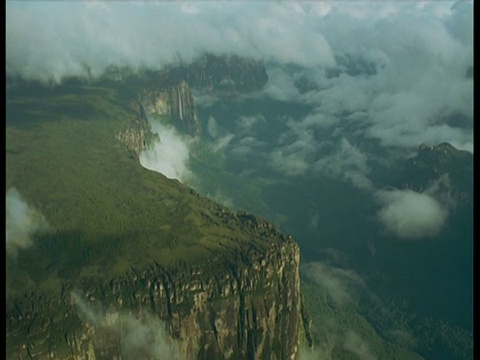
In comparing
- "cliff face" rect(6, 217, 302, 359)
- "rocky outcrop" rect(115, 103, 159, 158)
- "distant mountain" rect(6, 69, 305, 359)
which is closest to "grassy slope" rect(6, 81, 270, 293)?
"distant mountain" rect(6, 69, 305, 359)

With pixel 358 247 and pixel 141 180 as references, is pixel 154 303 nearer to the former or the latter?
pixel 141 180

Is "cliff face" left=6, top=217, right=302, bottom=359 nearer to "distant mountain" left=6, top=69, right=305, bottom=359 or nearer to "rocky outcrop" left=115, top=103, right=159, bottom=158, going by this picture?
"distant mountain" left=6, top=69, right=305, bottom=359

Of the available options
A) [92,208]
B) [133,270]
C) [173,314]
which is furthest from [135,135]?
[173,314]

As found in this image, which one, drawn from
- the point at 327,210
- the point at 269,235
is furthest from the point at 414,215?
the point at 269,235

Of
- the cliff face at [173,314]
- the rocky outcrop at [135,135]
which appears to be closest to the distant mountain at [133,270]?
the cliff face at [173,314]

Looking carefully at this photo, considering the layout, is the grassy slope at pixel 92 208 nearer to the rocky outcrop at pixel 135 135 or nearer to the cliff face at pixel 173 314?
the cliff face at pixel 173 314

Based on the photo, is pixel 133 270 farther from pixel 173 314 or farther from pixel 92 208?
pixel 92 208
